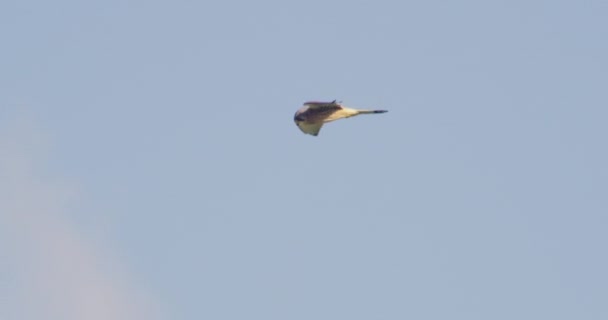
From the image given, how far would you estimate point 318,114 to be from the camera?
17062 cm

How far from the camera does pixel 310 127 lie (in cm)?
17538

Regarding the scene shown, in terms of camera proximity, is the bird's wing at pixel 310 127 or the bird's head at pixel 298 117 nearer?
the bird's head at pixel 298 117

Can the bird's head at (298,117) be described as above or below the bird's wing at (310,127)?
above

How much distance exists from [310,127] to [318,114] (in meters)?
5.04

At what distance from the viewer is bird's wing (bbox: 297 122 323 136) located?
17412 centimetres

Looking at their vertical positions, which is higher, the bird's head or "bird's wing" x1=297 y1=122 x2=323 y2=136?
the bird's head

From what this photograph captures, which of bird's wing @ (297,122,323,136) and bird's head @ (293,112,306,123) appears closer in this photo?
bird's head @ (293,112,306,123)

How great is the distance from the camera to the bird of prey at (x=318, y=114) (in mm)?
167750

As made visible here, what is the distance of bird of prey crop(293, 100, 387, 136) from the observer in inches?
6604

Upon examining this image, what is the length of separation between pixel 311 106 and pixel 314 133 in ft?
21.0

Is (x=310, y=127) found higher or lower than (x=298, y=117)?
lower

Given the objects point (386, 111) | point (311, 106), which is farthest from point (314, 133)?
point (386, 111)

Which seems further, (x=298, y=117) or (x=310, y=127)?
(x=310, y=127)

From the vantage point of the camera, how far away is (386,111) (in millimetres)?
157500
